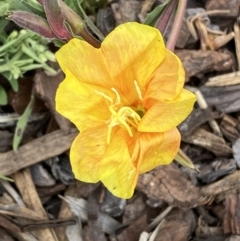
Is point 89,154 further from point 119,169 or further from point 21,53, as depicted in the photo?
point 21,53

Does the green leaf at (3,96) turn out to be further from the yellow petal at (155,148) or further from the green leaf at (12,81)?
the yellow petal at (155,148)

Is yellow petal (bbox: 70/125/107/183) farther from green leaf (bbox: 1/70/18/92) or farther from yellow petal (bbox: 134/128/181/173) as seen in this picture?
green leaf (bbox: 1/70/18/92)

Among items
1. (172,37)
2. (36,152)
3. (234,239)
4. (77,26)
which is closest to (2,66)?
(36,152)

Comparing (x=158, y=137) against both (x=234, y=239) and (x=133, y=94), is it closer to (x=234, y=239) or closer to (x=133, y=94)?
(x=133, y=94)

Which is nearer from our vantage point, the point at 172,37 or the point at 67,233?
the point at 172,37

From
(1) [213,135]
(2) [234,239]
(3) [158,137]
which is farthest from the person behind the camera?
(1) [213,135]

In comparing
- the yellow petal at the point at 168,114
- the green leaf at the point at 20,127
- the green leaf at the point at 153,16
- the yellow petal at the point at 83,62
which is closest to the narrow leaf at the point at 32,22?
the yellow petal at the point at 83,62

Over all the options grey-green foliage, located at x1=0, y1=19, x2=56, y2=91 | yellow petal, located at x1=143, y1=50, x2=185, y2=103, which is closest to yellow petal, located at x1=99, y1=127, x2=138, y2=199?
yellow petal, located at x1=143, y1=50, x2=185, y2=103
